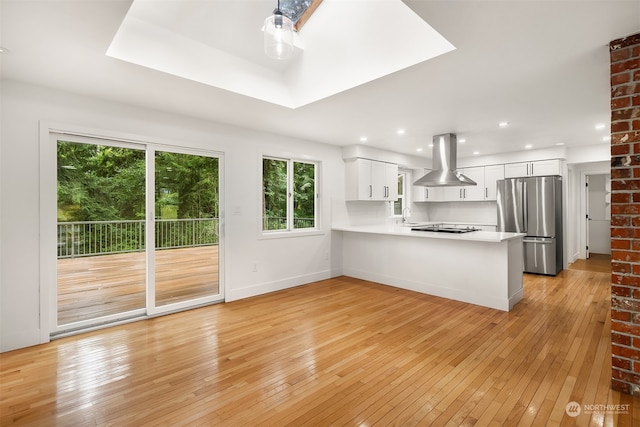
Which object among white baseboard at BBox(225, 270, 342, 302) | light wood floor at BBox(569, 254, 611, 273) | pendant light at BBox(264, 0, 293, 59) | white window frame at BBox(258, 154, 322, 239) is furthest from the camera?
light wood floor at BBox(569, 254, 611, 273)

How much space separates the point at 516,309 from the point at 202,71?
4.46 meters

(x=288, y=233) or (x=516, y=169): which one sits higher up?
(x=516, y=169)

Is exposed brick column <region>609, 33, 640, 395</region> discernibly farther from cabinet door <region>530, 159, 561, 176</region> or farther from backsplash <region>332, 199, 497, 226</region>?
cabinet door <region>530, 159, 561, 176</region>

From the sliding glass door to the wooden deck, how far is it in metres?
0.01

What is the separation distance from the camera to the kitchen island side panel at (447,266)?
3807 millimetres

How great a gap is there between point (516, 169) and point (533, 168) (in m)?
0.29

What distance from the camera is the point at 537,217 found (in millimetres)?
5652

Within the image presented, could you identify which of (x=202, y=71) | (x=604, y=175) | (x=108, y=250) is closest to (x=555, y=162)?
(x=604, y=175)

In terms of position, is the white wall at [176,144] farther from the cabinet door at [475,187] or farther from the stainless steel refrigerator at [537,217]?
the stainless steel refrigerator at [537,217]

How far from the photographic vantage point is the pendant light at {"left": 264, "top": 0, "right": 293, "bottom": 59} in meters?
2.27

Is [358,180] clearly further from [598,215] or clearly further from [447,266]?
[598,215]

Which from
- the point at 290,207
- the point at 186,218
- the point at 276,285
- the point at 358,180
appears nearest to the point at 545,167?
the point at 358,180

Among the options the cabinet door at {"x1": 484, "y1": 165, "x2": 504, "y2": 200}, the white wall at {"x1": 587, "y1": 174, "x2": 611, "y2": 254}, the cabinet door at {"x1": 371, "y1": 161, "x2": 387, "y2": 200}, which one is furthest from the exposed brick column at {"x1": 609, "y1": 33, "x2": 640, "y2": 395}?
the white wall at {"x1": 587, "y1": 174, "x2": 611, "y2": 254}

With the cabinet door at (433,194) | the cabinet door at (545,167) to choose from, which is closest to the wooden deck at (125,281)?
the cabinet door at (433,194)
